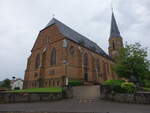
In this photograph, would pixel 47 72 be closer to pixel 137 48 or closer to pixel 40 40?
pixel 40 40

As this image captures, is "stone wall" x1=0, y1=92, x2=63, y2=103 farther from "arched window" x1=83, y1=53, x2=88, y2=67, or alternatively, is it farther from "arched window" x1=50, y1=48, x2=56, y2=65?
"arched window" x1=83, y1=53, x2=88, y2=67

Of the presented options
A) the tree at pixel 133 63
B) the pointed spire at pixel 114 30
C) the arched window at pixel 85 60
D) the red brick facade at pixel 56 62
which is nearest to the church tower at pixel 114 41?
the pointed spire at pixel 114 30

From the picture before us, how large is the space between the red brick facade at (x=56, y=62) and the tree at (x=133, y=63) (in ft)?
28.4

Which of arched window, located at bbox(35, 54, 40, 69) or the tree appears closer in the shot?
the tree

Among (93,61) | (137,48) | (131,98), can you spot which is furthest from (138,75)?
(131,98)

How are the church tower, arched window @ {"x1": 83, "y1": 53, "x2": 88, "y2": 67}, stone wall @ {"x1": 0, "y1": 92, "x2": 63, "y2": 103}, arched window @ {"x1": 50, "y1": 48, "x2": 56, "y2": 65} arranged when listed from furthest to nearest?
1. the church tower
2. arched window @ {"x1": 83, "y1": 53, "x2": 88, "y2": 67}
3. arched window @ {"x1": 50, "y1": 48, "x2": 56, "y2": 65}
4. stone wall @ {"x1": 0, "y1": 92, "x2": 63, "y2": 103}

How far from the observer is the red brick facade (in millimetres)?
28406

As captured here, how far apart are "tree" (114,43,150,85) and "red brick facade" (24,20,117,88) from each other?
8.66 metres

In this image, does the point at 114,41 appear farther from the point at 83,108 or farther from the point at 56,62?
the point at 83,108

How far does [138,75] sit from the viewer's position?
999 inches

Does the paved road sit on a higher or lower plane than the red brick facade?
lower

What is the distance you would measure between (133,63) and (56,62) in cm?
1593

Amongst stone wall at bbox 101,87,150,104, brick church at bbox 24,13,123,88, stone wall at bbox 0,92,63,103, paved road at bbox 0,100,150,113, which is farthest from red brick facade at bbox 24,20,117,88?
paved road at bbox 0,100,150,113

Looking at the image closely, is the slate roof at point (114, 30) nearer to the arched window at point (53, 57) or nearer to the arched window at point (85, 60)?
the arched window at point (85, 60)
